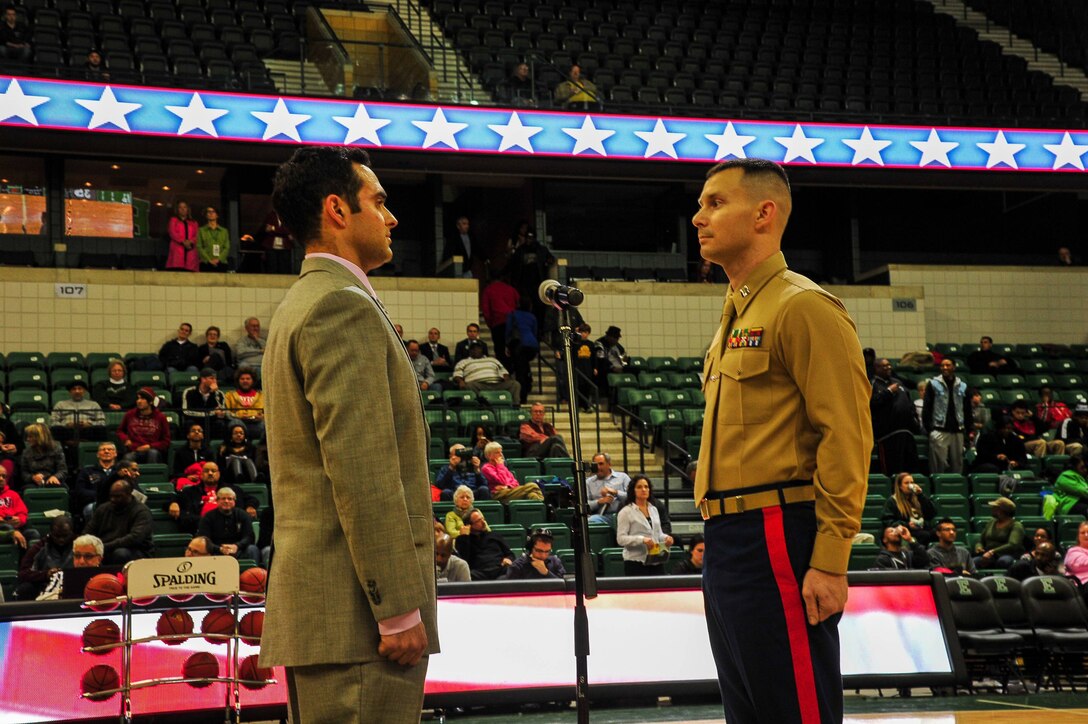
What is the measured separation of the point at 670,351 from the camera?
19.2m

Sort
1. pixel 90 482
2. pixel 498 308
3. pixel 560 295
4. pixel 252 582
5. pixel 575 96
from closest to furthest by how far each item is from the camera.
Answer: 1. pixel 560 295
2. pixel 252 582
3. pixel 90 482
4. pixel 498 308
5. pixel 575 96

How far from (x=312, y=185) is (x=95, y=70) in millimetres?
15041

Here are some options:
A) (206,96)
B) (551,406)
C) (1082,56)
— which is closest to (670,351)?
(551,406)

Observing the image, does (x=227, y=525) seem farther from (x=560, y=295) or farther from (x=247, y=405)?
(x=560, y=295)

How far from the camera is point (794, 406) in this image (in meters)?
3.04

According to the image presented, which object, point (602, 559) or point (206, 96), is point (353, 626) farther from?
point (206, 96)

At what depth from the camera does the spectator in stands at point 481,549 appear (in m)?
9.92

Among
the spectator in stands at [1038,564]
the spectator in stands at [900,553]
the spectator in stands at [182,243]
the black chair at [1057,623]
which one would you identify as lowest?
the black chair at [1057,623]

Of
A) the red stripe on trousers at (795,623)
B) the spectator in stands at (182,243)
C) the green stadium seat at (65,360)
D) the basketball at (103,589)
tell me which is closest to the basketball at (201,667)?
the basketball at (103,589)

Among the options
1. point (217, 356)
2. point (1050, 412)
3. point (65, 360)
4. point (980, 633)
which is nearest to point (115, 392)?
point (217, 356)

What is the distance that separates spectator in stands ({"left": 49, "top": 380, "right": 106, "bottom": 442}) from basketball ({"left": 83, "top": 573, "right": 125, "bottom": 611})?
6165mm

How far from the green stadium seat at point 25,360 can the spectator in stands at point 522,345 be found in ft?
19.6

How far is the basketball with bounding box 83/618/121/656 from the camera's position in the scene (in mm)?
6555

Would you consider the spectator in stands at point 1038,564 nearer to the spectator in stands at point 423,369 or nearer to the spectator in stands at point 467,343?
the spectator in stands at point 423,369
